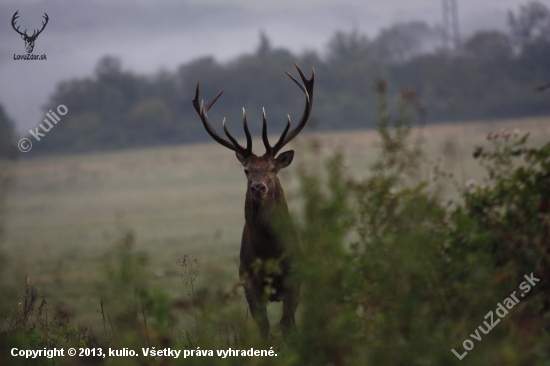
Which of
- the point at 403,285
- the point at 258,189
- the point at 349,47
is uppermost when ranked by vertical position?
the point at 349,47

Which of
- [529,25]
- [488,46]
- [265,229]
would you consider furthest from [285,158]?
[488,46]

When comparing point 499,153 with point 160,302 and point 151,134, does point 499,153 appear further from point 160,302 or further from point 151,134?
point 151,134

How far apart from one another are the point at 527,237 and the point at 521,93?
58.2m

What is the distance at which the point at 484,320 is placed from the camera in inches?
207

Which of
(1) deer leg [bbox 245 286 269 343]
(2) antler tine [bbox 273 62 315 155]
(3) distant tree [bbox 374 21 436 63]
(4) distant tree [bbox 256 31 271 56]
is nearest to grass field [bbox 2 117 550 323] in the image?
(2) antler tine [bbox 273 62 315 155]

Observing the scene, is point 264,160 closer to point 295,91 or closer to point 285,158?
point 285,158

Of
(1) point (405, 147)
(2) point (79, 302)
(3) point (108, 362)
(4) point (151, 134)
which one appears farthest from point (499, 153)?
(4) point (151, 134)

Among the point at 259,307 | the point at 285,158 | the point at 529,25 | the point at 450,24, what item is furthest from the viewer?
the point at 450,24
